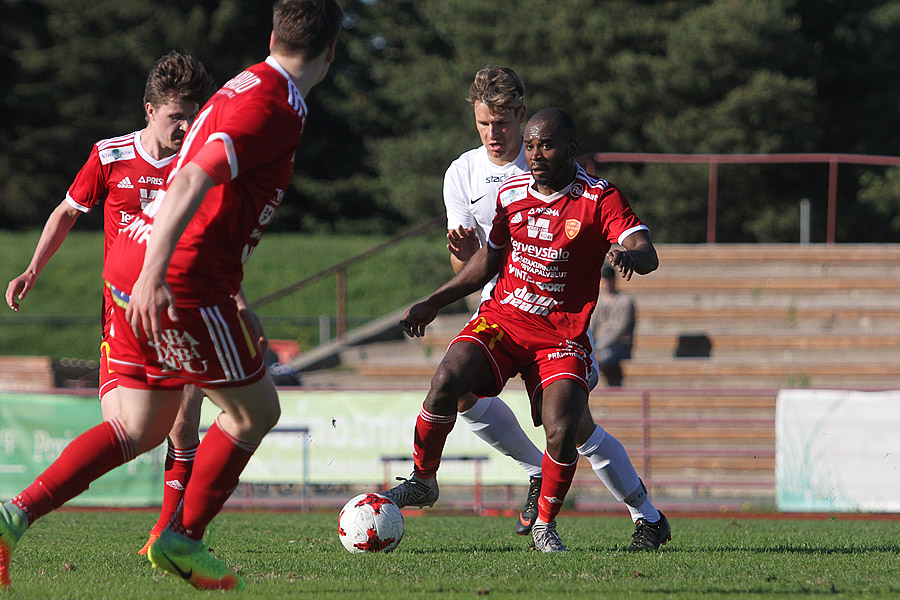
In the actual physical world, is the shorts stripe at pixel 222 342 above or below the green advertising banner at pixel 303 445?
above

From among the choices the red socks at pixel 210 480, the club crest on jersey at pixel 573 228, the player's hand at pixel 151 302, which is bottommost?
the red socks at pixel 210 480

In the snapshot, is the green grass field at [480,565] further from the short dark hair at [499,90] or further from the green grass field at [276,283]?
the green grass field at [276,283]

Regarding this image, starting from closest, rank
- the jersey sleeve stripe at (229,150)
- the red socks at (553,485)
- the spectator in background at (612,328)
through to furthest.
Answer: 1. the jersey sleeve stripe at (229,150)
2. the red socks at (553,485)
3. the spectator in background at (612,328)

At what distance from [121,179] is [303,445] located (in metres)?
5.99

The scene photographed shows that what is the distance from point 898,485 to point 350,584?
7310mm

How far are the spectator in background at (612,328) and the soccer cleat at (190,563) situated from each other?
9.41m

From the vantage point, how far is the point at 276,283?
29.7 metres

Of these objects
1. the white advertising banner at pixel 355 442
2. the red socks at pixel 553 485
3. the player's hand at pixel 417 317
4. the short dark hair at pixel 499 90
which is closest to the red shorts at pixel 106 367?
the player's hand at pixel 417 317

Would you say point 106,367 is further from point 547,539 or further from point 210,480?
point 547,539

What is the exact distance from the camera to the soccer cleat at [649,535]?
19.3ft

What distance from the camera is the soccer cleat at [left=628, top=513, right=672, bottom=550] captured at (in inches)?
232

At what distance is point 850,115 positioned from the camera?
2753cm

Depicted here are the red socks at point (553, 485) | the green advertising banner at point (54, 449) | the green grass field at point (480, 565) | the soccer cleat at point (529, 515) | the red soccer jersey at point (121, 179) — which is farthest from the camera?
the green advertising banner at point (54, 449)

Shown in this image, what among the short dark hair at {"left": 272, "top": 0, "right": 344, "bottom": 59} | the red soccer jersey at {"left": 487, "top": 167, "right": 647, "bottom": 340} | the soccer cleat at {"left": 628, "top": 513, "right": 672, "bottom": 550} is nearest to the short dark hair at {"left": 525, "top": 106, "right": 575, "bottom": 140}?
the red soccer jersey at {"left": 487, "top": 167, "right": 647, "bottom": 340}
